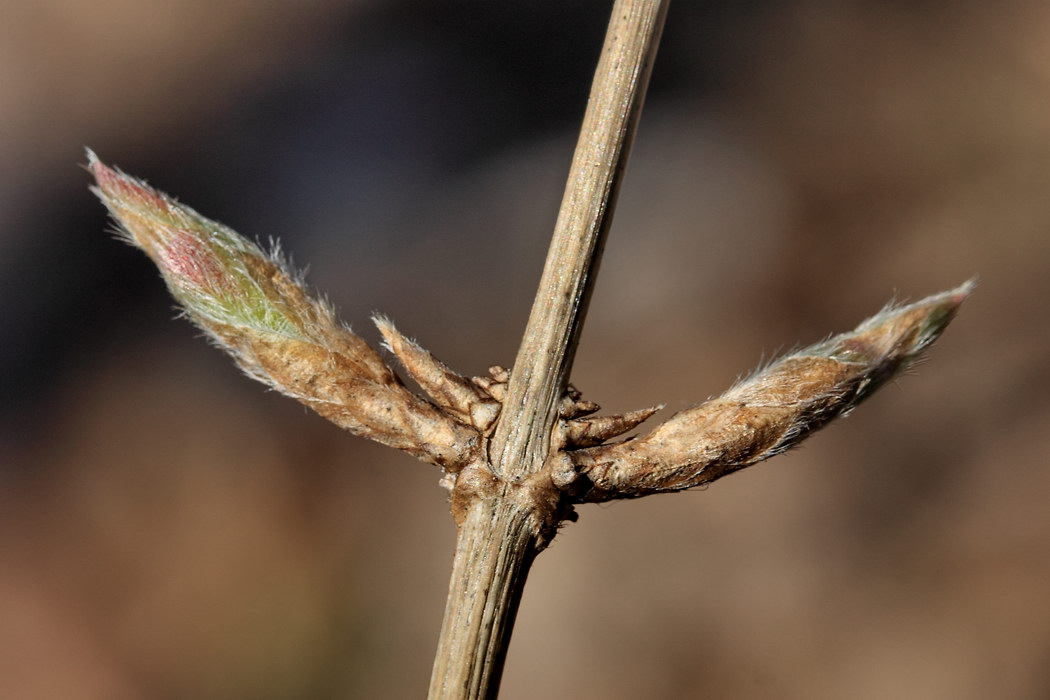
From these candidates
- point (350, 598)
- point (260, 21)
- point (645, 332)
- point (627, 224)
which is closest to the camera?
point (350, 598)

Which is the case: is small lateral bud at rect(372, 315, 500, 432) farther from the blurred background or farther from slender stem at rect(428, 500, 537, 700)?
the blurred background

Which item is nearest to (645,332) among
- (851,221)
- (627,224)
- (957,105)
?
(627,224)

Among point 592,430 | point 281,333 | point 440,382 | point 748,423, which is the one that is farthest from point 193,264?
point 748,423

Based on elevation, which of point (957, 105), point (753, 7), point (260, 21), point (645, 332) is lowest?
point (645, 332)

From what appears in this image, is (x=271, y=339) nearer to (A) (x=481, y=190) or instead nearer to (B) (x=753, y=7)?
(A) (x=481, y=190)

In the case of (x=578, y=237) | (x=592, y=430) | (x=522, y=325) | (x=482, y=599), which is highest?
(x=522, y=325)

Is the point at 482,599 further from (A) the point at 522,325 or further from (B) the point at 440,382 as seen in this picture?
(A) the point at 522,325

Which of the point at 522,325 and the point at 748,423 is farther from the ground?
the point at 522,325

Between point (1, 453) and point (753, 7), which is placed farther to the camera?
point (753, 7)
